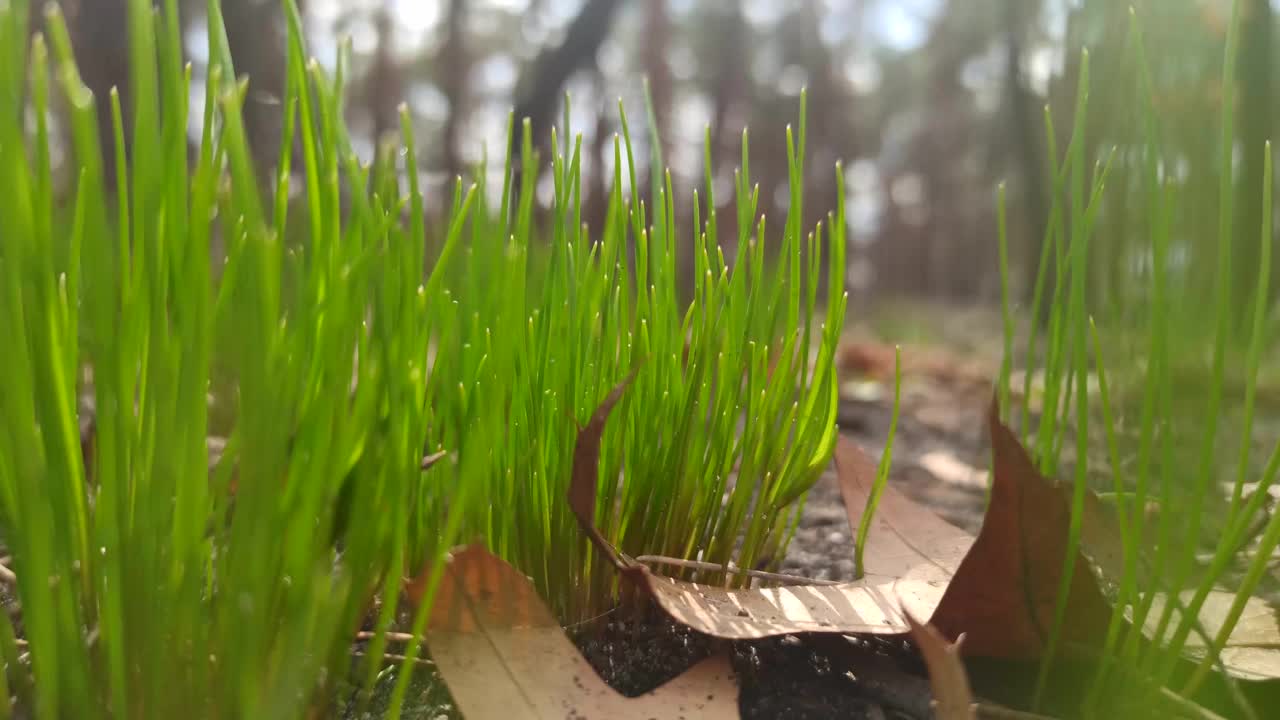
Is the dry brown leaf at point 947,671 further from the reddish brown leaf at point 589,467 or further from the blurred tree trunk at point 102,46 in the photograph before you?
the blurred tree trunk at point 102,46

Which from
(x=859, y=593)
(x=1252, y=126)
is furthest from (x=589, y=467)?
(x=1252, y=126)

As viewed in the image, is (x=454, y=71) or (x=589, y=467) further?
(x=454, y=71)

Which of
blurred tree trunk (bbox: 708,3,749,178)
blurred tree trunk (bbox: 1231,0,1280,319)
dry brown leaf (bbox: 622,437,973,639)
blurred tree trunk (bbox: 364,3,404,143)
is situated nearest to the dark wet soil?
dry brown leaf (bbox: 622,437,973,639)

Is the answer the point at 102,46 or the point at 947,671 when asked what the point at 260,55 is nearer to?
the point at 102,46

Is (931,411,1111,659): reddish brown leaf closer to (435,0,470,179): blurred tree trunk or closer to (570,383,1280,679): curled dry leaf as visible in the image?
(570,383,1280,679): curled dry leaf

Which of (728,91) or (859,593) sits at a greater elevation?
(728,91)

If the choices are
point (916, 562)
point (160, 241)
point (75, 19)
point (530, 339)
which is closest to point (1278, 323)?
point (916, 562)

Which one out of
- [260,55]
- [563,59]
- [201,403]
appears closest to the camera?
[201,403]

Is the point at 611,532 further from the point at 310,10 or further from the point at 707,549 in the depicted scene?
the point at 310,10
